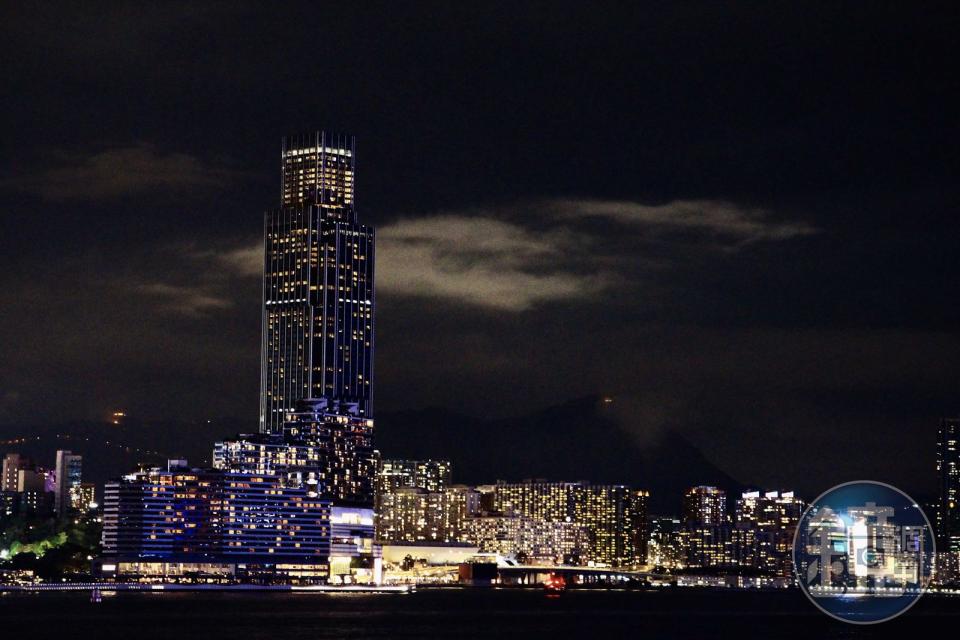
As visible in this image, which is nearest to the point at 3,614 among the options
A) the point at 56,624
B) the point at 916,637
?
the point at 56,624

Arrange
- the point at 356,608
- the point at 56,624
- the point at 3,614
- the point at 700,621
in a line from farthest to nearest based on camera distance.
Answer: the point at 356,608, the point at 700,621, the point at 3,614, the point at 56,624

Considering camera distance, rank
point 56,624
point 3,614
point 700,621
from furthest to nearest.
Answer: point 700,621 < point 3,614 < point 56,624

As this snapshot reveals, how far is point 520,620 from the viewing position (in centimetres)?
17525

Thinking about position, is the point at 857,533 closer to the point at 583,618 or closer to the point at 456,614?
the point at 583,618

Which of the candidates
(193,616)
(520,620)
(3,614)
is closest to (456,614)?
(520,620)

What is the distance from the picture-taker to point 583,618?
593 feet

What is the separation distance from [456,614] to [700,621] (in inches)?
982

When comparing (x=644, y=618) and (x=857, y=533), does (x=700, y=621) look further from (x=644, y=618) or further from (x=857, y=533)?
(x=857, y=533)

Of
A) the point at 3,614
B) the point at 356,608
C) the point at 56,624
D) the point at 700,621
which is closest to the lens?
the point at 56,624

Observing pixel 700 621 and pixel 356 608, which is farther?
pixel 356 608

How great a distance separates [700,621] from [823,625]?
1244cm

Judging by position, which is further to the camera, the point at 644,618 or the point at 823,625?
the point at 644,618

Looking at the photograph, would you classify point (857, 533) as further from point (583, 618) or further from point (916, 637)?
point (583, 618)

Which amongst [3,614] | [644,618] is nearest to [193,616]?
[3,614]
